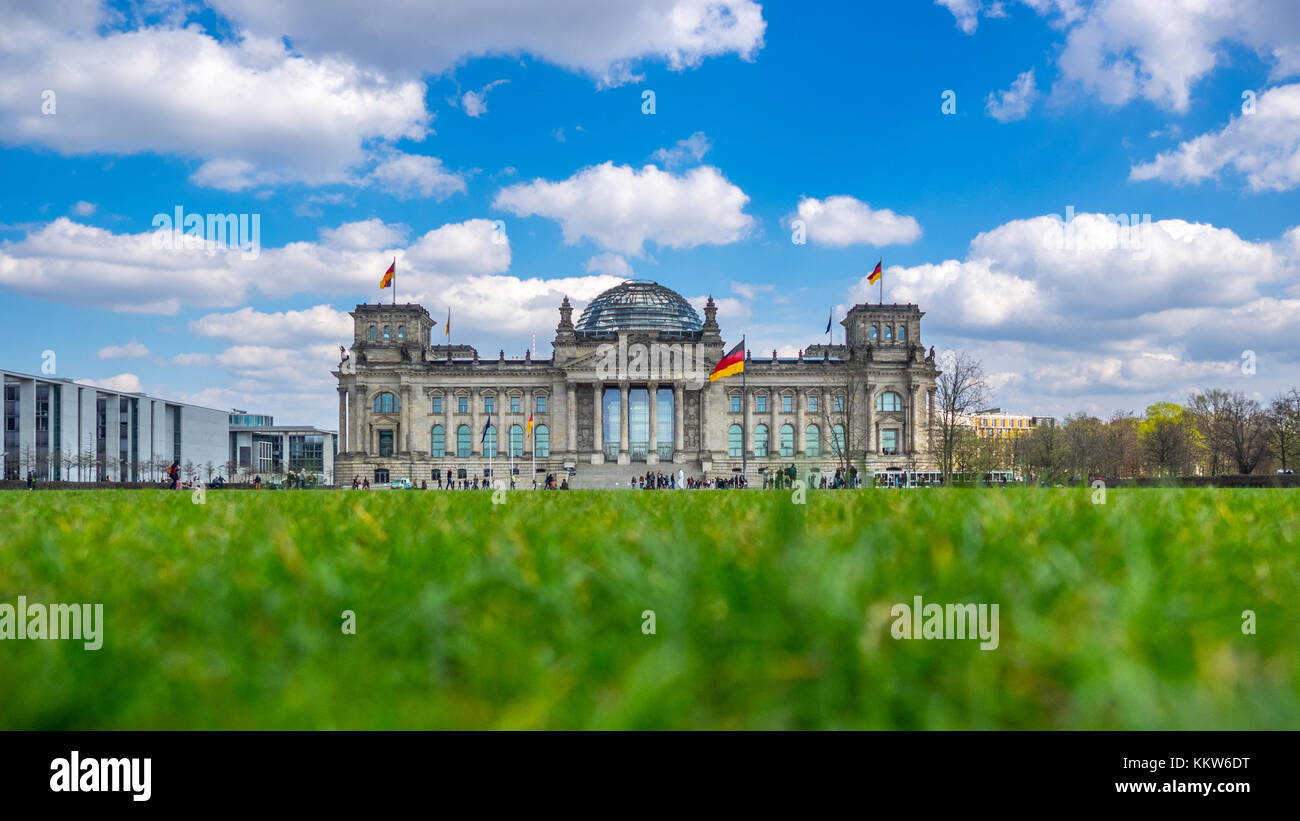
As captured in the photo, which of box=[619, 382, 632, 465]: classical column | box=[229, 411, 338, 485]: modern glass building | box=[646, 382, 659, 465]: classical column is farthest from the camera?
box=[229, 411, 338, 485]: modern glass building

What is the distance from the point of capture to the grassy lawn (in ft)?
3.34

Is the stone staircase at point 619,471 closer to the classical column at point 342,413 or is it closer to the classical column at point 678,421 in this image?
the classical column at point 678,421

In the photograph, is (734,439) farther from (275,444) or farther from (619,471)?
(275,444)

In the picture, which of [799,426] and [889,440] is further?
[889,440]


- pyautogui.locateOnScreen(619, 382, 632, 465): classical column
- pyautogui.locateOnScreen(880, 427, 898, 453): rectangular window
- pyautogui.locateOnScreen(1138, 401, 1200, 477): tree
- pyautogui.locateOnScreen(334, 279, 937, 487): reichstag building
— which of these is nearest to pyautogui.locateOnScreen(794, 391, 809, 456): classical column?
pyautogui.locateOnScreen(334, 279, 937, 487): reichstag building

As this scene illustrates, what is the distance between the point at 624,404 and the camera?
8606cm

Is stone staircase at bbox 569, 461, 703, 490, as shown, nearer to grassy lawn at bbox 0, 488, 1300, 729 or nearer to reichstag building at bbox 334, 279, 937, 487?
reichstag building at bbox 334, 279, 937, 487

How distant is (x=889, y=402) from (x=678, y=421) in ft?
80.0

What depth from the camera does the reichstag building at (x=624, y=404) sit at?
282 ft

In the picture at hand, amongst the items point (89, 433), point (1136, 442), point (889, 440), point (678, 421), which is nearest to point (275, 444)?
point (89, 433)

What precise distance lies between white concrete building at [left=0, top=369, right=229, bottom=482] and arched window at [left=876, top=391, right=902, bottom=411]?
275 feet

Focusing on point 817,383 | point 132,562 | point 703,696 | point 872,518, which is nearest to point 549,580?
point 703,696
